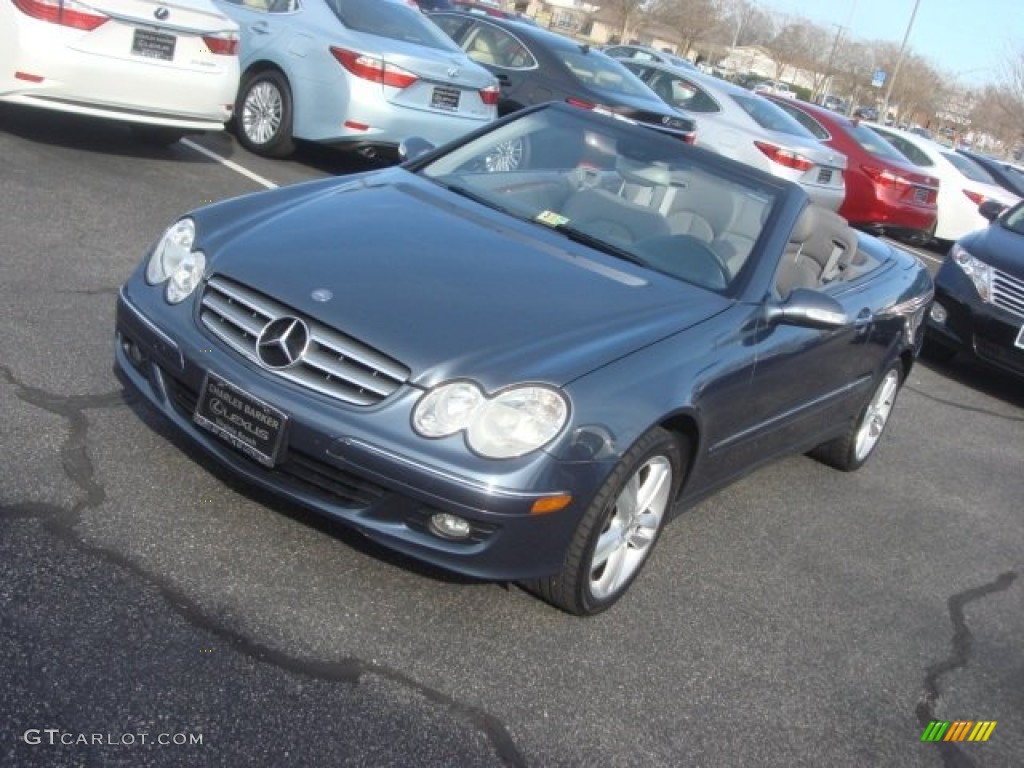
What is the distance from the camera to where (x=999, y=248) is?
905 centimetres

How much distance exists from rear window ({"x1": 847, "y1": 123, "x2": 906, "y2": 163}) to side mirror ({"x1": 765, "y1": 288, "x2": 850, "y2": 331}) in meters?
11.0

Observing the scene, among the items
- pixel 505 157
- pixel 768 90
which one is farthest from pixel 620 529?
pixel 768 90

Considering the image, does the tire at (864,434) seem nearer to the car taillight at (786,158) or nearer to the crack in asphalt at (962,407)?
the crack in asphalt at (962,407)

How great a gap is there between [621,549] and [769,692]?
→ 0.63 metres

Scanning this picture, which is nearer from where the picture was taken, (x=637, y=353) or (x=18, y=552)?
(x=18, y=552)

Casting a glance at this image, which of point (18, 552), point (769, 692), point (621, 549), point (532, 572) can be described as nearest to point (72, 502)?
point (18, 552)

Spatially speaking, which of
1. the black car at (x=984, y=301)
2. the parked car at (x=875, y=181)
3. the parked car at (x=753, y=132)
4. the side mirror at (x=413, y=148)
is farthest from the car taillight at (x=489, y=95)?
the parked car at (x=875, y=181)

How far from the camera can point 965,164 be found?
17016 mm

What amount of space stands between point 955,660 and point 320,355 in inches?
98.9

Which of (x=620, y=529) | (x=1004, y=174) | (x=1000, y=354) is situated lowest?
(x=1000, y=354)

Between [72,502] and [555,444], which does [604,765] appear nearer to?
[555,444]

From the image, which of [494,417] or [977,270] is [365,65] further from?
[494,417]

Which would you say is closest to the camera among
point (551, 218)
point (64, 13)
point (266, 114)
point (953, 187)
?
point (551, 218)

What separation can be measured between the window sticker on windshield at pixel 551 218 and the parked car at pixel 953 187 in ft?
40.5
